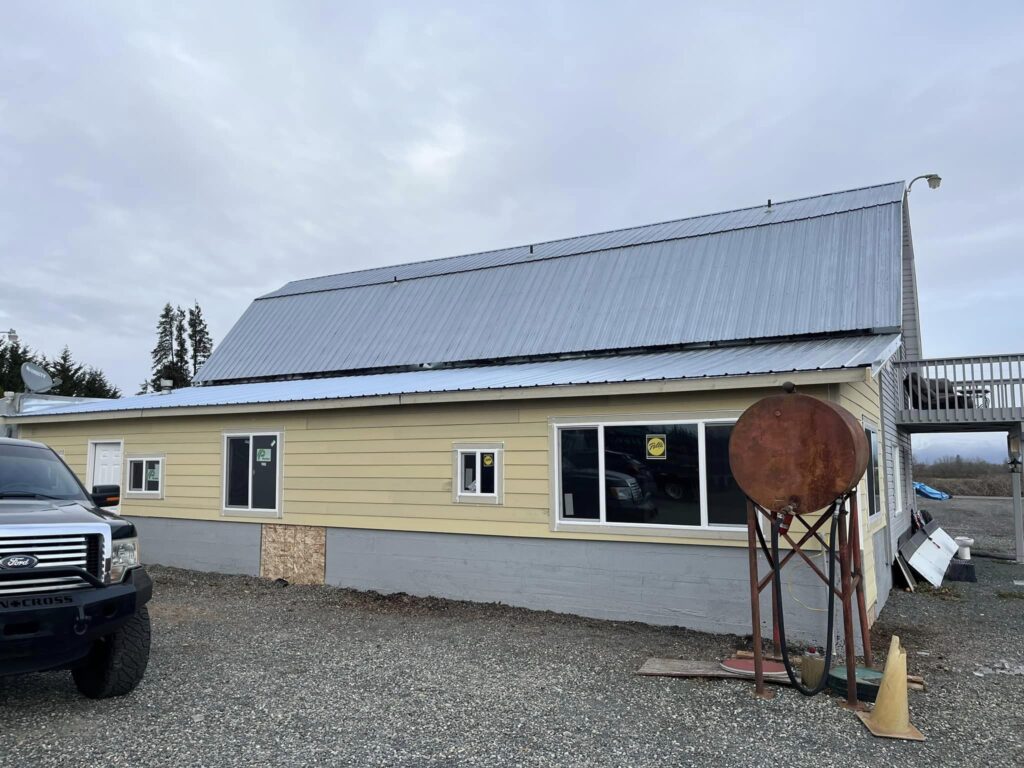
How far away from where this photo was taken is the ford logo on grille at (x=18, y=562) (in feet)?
14.1

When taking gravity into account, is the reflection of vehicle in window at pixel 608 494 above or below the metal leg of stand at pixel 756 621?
above

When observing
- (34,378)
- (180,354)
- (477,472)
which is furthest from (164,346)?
(477,472)

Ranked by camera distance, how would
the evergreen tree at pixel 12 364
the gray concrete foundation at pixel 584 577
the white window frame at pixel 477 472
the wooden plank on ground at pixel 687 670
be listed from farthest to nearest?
the evergreen tree at pixel 12 364
the white window frame at pixel 477 472
the gray concrete foundation at pixel 584 577
the wooden plank on ground at pixel 687 670

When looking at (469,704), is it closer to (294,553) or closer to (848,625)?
(848,625)

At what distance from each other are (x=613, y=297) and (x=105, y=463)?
9134 mm

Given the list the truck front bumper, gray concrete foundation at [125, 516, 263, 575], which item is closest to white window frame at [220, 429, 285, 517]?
gray concrete foundation at [125, 516, 263, 575]

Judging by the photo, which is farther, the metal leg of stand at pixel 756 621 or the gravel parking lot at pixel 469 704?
the metal leg of stand at pixel 756 621

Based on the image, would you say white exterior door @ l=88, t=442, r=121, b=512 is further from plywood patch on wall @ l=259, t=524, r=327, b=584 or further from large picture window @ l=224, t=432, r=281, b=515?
plywood patch on wall @ l=259, t=524, r=327, b=584

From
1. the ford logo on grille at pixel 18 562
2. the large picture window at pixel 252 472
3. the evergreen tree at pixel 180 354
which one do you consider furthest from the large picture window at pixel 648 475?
the evergreen tree at pixel 180 354

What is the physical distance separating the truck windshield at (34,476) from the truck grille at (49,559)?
1.01 metres

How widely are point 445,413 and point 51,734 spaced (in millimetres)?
5423

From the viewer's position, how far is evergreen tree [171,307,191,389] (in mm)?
46844

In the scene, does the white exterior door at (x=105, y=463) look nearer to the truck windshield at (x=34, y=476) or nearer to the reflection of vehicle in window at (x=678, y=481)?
the truck windshield at (x=34, y=476)

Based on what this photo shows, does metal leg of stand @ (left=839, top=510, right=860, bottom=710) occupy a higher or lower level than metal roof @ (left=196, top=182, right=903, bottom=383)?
lower
